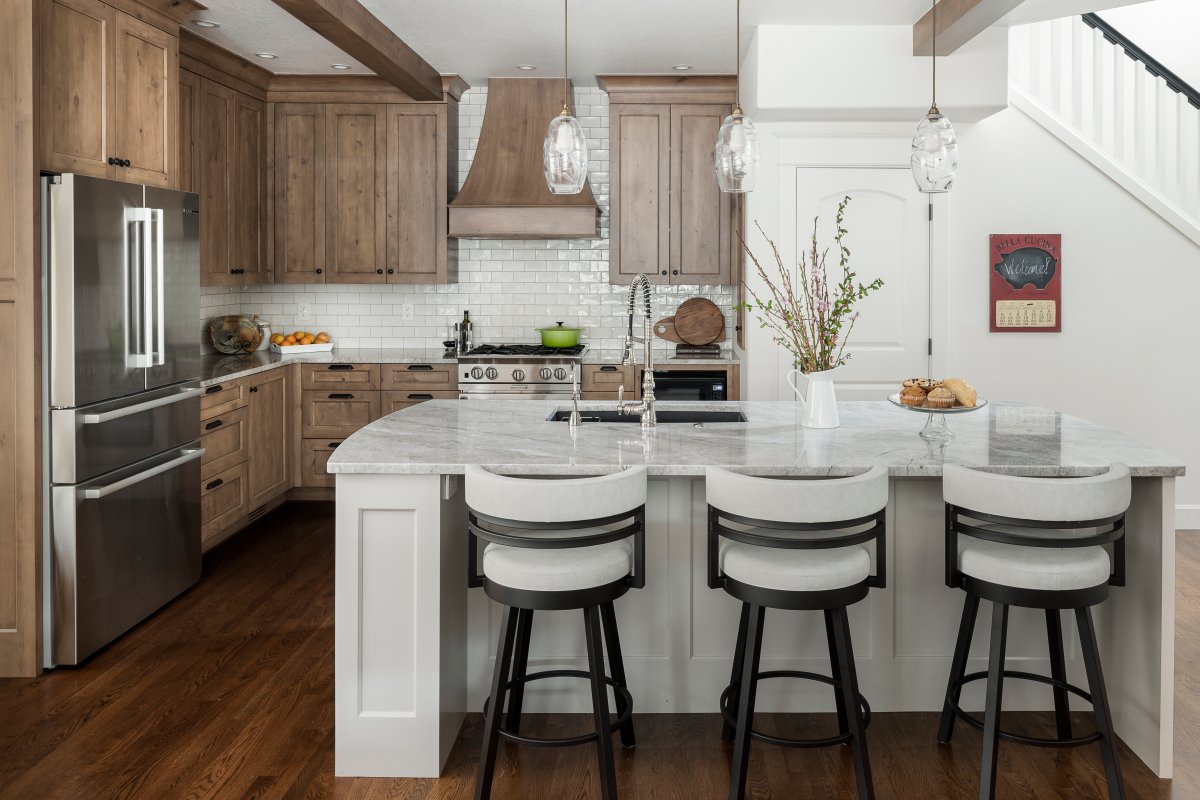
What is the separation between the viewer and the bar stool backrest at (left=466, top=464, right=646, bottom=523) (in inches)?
97.9

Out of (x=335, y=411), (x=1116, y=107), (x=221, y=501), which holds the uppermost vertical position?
(x=1116, y=107)

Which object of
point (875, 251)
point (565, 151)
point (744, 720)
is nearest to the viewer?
point (744, 720)

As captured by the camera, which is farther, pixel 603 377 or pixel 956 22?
pixel 603 377

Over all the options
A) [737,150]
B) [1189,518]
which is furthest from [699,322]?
[737,150]

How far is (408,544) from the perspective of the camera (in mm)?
2852

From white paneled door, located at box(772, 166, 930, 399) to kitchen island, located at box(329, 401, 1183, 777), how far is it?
2011mm

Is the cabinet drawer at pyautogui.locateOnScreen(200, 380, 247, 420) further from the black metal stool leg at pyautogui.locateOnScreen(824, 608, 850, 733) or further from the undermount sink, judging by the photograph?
the black metal stool leg at pyautogui.locateOnScreen(824, 608, 850, 733)

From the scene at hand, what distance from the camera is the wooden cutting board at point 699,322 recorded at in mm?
6508

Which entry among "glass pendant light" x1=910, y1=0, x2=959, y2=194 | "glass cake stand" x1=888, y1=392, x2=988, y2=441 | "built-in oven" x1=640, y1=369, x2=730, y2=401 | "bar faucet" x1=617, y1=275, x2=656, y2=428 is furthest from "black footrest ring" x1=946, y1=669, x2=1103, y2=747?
"built-in oven" x1=640, y1=369, x2=730, y2=401

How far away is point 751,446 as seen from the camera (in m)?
3.04

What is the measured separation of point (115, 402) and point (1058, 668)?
3.50m

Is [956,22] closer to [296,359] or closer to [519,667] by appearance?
[519,667]

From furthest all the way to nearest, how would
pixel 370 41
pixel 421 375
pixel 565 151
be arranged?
1. pixel 421 375
2. pixel 370 41
3. pixel 565 151

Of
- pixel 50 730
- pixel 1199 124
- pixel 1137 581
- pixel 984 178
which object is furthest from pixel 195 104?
pixel 1199 124
